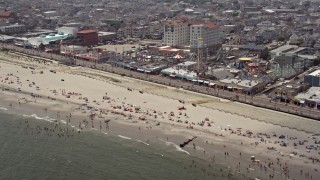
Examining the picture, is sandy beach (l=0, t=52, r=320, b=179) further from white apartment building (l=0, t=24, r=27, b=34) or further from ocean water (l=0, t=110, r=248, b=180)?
white apartment building (l=0, t=24, r=27, b=34)

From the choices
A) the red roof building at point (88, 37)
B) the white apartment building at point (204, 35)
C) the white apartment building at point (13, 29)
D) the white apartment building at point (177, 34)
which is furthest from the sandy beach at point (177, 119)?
the white apartment building at point (13, 29)

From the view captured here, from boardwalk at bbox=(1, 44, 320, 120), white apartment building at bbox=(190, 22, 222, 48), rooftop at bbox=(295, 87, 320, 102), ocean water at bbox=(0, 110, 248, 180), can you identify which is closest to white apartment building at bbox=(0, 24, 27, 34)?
boardwalk at bbox=(1, 44, 320, 120)

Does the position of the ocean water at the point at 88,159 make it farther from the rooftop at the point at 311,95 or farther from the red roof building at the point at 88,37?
the red roof building at the point at 88,37

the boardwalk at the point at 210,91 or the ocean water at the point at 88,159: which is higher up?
the ocean water at the point at 88,159

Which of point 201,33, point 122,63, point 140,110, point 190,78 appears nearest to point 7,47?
point 122,63

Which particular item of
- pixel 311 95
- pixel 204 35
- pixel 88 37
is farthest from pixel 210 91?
pixel 88 37

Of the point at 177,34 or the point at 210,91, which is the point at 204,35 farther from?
the point at 210,91

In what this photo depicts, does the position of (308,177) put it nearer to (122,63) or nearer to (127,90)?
(127,90)
